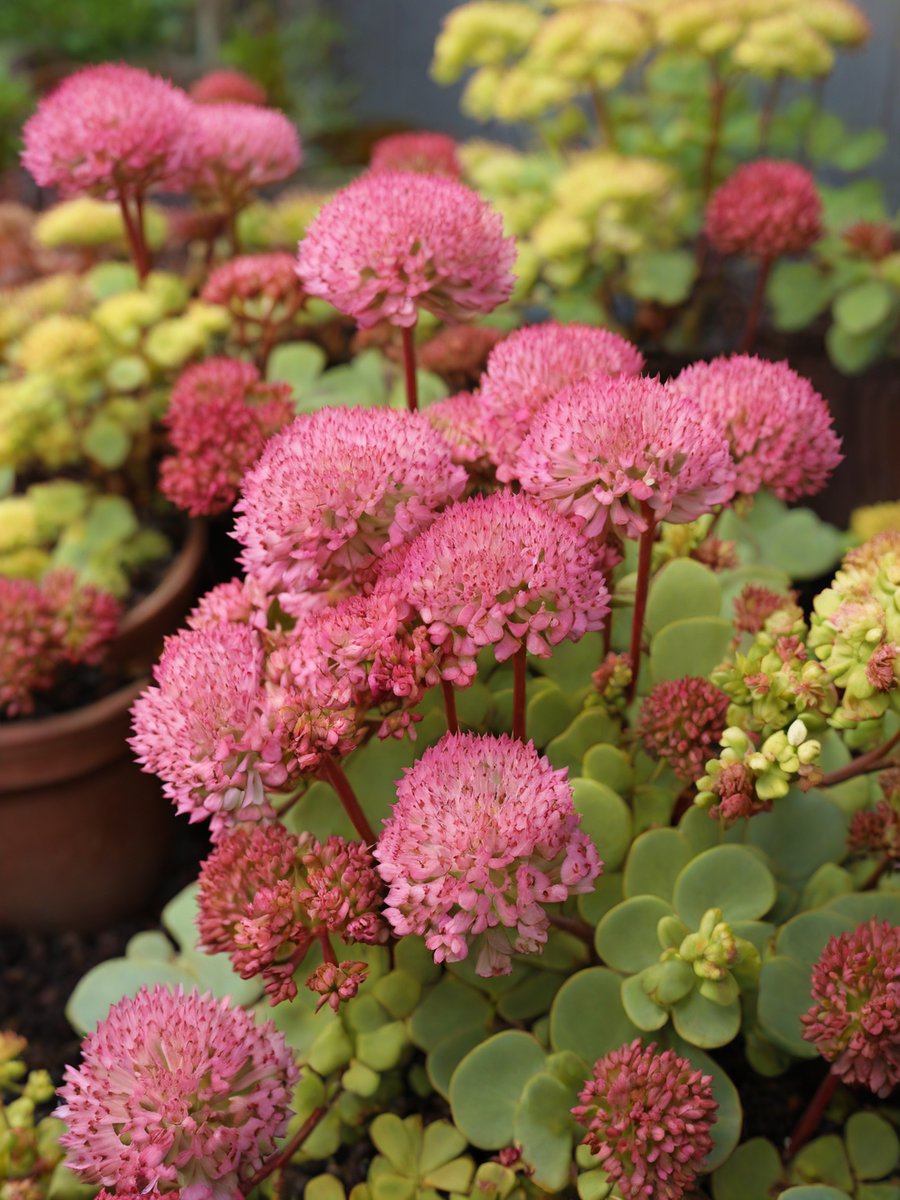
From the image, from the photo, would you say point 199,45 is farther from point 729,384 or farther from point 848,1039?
point 848,1039

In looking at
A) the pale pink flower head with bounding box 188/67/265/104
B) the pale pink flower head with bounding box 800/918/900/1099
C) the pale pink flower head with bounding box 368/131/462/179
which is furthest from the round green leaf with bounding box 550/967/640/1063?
the pale pink flower head with bounding box 188/67/265/104

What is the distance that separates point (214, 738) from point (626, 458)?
0.28 meters

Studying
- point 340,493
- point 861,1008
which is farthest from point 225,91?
point 861,1008

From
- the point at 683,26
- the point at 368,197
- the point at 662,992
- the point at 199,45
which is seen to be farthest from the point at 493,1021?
the point at 199,45

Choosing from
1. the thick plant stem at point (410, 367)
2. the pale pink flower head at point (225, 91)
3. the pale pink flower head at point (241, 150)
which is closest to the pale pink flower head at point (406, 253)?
the thick plant stem at point (410, 367)

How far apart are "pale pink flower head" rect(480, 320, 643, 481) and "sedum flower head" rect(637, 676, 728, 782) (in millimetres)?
185

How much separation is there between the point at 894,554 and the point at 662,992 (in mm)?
311

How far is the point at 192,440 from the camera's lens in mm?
942

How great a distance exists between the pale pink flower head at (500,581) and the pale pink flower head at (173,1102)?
0.25 m

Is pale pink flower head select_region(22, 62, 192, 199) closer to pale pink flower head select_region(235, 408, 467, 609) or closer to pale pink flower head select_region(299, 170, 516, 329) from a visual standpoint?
pale pink flower head select_region(299, 170, 516, 329)

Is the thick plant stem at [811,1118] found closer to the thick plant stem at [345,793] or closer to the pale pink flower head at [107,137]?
the thick plant stem at [345,793]

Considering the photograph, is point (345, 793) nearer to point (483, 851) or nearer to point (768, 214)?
point (483, 851)

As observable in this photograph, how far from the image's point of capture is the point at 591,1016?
0.79m

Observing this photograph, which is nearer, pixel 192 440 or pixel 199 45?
pixel 192 440
